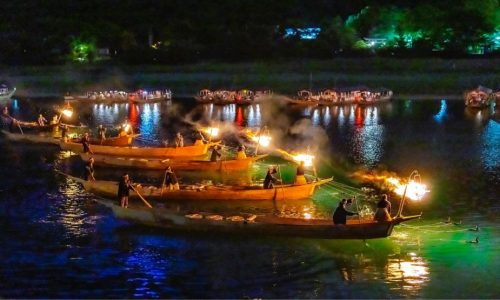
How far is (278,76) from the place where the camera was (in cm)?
9081

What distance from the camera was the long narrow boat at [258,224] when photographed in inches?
974

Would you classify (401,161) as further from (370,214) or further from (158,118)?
(158,118)

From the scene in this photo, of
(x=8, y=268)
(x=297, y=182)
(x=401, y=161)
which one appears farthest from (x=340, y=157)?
(x=8, y=268)

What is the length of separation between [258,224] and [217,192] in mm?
5391

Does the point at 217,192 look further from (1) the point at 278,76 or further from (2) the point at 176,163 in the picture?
(1) the point at 278,76

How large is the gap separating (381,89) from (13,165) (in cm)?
5165

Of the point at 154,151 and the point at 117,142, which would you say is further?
the point at 117,142

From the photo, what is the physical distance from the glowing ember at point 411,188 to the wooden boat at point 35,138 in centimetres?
2062

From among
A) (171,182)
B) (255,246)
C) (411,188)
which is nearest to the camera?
(255,246)

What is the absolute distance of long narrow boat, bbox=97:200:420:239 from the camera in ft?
81.2

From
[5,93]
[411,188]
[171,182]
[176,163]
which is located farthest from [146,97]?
[411,188]

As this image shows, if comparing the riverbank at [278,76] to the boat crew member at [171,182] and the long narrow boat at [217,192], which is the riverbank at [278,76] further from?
the long narrow boat at [217,192]

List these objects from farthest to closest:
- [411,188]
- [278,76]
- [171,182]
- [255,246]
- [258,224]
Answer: [278,76] → [171,182] → [411,188] → [258,224] → [255,246]

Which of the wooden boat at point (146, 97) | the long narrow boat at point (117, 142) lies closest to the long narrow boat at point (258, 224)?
the long narrow boat at point (117, 142)
